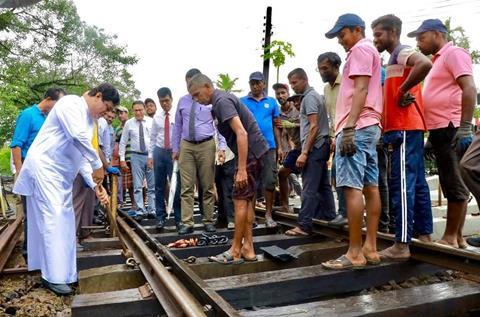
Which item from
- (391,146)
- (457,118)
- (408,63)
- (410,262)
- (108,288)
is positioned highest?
(408,63)

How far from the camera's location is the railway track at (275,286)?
2311 millimetres

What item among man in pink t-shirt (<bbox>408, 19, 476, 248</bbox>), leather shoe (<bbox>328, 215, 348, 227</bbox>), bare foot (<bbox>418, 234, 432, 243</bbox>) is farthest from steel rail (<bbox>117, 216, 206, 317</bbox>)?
man in pink t-shirt (<bbox>408, 19, 476, 248</bbox>)

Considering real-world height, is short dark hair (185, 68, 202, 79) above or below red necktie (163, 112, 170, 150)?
above

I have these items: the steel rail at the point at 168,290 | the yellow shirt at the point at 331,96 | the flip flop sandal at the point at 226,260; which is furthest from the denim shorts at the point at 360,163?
the yellow shirt at the point at 331,96

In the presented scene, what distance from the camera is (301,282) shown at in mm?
2836

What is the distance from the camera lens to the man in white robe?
354 centimetres

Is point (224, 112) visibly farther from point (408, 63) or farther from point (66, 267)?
point (66, 267)

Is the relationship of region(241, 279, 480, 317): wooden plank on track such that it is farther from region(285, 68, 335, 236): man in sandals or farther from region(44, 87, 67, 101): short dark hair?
region(44, 87, 67, 101): short dark hair

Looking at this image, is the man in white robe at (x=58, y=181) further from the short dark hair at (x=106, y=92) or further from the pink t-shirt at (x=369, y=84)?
the pink t-shirt at (x=369, y=84)

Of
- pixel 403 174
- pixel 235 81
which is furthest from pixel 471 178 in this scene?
pixel 235 81

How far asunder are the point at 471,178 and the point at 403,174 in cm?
67

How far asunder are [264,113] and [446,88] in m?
2.59

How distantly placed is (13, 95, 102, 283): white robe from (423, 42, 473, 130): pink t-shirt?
123 inches

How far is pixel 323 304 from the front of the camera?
2.34m
